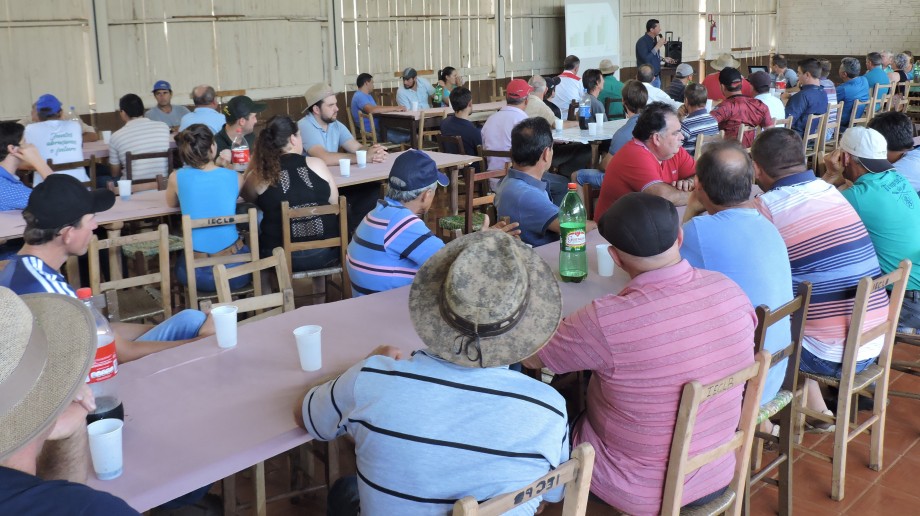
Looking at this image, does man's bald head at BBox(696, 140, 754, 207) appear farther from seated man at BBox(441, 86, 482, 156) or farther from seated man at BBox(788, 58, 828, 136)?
seated man at BBox(788, 58, 828, 136)

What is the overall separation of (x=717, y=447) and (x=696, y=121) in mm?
4498

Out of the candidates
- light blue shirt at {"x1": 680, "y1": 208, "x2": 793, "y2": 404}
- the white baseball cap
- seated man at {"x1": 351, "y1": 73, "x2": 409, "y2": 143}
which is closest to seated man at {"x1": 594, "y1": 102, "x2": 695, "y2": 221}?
the white baseball cap

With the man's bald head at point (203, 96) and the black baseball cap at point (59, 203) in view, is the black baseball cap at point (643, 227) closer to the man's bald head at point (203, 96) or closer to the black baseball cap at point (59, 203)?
the black baseball cap at point (59, 203)

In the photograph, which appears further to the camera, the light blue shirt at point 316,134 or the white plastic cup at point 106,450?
the light blue shirt at point 316,134

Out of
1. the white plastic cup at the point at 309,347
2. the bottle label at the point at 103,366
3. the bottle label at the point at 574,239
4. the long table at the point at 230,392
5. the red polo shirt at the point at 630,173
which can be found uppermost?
the red polo shirt at the point at 630,173

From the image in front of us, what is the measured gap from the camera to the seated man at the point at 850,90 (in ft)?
29.8

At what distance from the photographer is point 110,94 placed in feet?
30.1

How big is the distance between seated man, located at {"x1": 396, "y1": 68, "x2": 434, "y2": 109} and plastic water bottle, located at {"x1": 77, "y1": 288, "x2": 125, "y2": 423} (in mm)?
8109

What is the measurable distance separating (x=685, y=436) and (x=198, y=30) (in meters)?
9.13

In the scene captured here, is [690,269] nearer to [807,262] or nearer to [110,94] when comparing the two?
[807,262]

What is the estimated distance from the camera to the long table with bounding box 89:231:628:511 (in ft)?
6.12

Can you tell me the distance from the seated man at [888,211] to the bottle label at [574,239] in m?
1.20

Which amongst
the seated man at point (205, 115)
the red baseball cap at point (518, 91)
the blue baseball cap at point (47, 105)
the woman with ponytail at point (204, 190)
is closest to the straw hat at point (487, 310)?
the woman with ponytail at point (204, 190)

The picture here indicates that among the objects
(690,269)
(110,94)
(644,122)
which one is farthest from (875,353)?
(110,94)
